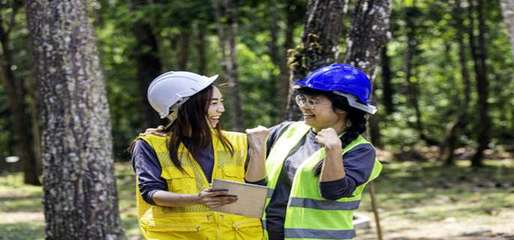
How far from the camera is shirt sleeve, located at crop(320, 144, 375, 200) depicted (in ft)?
12.0

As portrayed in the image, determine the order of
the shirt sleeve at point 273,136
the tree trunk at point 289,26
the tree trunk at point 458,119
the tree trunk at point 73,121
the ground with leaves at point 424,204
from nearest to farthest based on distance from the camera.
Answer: the shirt sleeve at point 273,136, the tree trunk at point 73,121, the ground with leaves at point 424,204, the tree trunk at point 289,26, the tree trunk at point 458,119

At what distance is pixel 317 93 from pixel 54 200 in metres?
4.96

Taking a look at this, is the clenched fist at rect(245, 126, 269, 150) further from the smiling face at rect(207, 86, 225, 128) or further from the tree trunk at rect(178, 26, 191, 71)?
the tree trunk at rect(178, 26, 191, 71)

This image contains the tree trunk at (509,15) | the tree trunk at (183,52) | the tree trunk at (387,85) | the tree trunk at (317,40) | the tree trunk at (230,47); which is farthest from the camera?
the tree trunk at (387,85)

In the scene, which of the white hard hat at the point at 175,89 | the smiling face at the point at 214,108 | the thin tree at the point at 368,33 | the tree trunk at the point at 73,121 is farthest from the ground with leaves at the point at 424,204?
the white hard hat at the point at 175,89

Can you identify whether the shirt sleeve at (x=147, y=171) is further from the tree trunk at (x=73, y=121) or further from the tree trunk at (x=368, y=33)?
the tree trunk at (x=368, y=33)

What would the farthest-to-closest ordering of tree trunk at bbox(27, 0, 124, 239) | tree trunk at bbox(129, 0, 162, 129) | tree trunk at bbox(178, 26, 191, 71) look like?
tree trunk at bbox(178, 26, 191, 71) < tree trunk at bbox(129, 0, 162, 129) < tree trunk at bbox(27, 0, 124, 239)

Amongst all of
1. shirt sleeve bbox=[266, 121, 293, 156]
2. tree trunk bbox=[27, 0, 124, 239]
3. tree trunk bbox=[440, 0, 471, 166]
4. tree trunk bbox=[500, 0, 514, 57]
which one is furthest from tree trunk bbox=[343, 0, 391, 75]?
tree trunk bbox=[440, 0, 471, 166]

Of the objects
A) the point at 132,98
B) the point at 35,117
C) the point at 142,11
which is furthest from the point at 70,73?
the point at 132,98

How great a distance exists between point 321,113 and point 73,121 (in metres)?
4.66

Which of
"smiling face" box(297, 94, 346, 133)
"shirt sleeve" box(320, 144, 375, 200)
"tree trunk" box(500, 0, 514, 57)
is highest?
"tree trunk" box(500, 0, 514, 57)

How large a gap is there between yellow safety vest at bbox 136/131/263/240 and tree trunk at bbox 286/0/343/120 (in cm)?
449

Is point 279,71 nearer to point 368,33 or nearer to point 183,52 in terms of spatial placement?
point 183,52

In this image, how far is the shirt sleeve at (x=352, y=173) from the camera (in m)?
3.67
